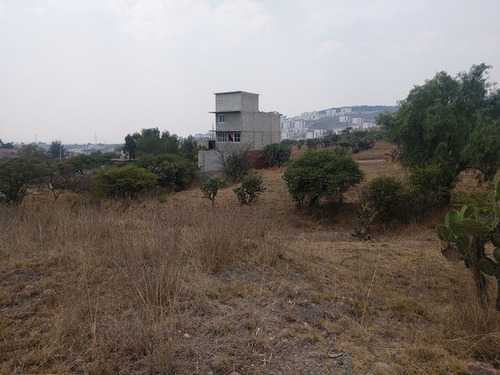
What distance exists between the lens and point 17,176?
19.3m

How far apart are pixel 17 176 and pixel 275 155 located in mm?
19625

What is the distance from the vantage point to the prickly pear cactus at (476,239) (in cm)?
379

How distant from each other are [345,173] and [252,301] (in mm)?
12504

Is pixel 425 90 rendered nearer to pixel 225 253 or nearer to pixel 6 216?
pixel 225 253

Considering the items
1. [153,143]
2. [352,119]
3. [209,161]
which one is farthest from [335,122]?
[209,161]

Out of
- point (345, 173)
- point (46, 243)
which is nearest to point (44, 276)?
point (46, 243)

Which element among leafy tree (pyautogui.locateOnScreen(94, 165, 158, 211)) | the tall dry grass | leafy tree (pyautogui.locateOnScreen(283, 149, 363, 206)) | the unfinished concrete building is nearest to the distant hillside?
the unfinished concrete building

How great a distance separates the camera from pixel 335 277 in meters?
5.07

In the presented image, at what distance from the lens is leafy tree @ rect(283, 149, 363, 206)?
15352 millimetres

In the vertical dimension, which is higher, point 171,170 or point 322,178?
point 322,178

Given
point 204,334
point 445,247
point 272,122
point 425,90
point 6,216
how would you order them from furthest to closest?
1. point 272,122
2. point 425,90
3. point 6,216
4. point 445,247
5. point 204,334

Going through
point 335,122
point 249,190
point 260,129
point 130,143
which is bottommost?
point 249,190

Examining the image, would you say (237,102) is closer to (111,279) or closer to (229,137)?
(229,137)

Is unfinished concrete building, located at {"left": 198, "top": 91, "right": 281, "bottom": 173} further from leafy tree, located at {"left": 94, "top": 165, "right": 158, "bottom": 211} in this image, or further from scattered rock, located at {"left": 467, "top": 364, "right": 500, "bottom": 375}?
scattered rock, located at {"left": 467, "top": 364, "right": 500, "bottom": 375}
